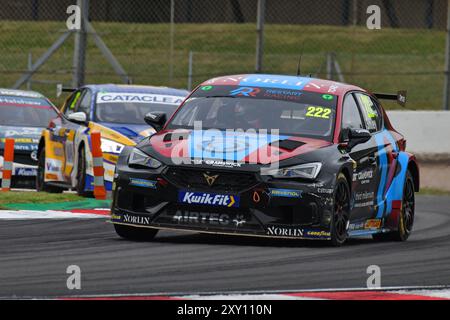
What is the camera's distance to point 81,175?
1655 centimetres

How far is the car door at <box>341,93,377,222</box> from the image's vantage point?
38.1ft

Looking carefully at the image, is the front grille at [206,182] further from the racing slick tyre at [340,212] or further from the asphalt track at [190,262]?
the racing slick tyre at [340,212]

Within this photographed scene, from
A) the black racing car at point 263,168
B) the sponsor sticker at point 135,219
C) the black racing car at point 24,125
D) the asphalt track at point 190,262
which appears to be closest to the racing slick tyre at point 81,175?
the black racing car at point 24,125

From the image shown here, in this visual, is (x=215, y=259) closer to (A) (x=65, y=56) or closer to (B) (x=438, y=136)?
(B) (x=438, y=136)

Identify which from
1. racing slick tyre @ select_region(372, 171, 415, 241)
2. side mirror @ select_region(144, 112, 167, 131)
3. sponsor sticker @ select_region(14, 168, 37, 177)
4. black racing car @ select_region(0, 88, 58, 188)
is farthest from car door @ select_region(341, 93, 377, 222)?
sponsor sticker @ select_region(14, 168, 37, 177)

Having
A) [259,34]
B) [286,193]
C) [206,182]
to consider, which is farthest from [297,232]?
[259,34]

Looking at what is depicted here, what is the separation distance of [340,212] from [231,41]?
72.8ft

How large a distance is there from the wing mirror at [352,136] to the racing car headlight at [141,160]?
1665 millimetres

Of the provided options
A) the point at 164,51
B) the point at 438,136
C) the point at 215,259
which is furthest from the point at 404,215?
the point at 164,51

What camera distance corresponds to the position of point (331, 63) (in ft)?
83.1

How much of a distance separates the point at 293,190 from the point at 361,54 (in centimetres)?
2577

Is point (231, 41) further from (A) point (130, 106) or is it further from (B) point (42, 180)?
(A) point (130, 106)

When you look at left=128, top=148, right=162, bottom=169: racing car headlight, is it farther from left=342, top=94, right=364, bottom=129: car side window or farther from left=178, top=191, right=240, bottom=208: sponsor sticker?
left=342, top=94, right=364, bottom=129: car side window

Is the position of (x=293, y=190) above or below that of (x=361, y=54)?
below
